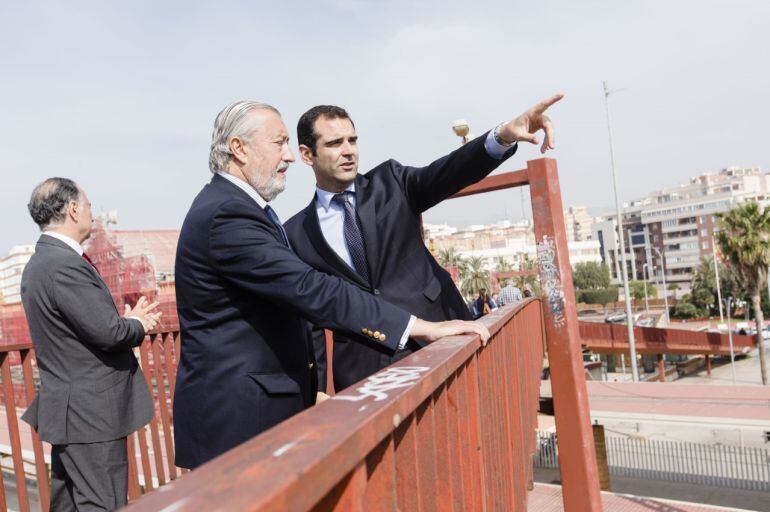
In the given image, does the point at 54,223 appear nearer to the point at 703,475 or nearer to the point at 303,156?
the point at 303,156

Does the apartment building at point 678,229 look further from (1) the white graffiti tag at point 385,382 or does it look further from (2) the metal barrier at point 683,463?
(1) the white graffiti tag at point 385,382

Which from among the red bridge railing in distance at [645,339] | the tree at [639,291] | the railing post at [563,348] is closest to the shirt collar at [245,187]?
the railing post at [563,348]

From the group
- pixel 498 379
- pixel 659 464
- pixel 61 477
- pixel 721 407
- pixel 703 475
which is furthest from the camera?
pixel 659 464

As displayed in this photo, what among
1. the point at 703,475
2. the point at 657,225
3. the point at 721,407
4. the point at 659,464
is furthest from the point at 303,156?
the point at 657,225

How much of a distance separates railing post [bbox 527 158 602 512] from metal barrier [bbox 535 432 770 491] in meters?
19.8

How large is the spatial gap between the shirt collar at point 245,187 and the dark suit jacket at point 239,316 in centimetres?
5

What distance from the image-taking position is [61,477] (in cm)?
280

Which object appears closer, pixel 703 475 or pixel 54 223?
pixel 54 223

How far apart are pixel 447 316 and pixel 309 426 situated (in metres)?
2.34

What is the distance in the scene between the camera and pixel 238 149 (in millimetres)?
2201

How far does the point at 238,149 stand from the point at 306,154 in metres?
1.10

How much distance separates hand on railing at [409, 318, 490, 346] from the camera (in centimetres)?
195

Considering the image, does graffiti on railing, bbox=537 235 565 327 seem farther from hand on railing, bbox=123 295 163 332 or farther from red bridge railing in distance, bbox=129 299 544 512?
hand on railing, bbox=123 295 163 332

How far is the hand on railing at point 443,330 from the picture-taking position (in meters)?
1.95
